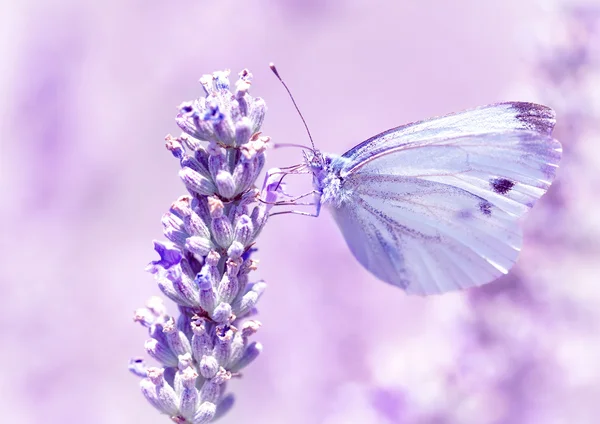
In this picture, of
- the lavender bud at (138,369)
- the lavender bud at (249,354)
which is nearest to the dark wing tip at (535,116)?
the lavender bud at (249,354)

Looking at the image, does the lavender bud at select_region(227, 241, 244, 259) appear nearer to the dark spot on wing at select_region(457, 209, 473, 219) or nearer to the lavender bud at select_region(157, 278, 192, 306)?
the lavender bud at select_region(157, 278, 192, 306)

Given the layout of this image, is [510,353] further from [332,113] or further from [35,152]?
A: [332,113]

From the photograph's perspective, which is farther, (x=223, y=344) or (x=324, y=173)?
(x=324, y=173)

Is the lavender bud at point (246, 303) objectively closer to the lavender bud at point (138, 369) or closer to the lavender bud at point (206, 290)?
the lavender bud at point (206, 290)

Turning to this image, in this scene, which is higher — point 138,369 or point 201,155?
point 201,155

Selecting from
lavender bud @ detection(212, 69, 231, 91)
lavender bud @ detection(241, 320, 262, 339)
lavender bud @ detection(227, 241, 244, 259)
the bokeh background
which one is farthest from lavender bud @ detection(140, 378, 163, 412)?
the bokeh background

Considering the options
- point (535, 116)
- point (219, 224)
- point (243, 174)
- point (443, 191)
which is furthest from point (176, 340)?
point (535, 116)

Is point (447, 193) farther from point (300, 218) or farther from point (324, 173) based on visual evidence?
point (300, 218)
